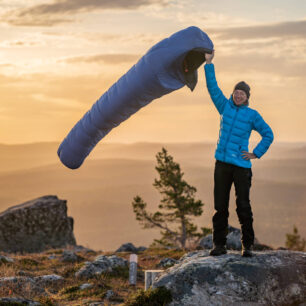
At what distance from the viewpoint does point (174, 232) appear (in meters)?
40.2

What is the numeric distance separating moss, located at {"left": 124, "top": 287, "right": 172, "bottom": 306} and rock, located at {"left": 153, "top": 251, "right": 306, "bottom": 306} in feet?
0.37

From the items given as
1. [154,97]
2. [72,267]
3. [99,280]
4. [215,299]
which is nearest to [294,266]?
[215,299]

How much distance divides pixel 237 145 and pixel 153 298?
3.37m

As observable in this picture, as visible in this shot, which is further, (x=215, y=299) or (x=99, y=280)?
(x=99, y=280)

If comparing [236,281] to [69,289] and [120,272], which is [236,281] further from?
[120,272]

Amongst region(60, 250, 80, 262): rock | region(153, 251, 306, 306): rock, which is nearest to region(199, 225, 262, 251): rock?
region(60, 250, 80, 262): rock

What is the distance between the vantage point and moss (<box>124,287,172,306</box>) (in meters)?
9.91

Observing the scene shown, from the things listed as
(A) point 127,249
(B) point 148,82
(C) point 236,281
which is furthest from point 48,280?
(A) point 127,249

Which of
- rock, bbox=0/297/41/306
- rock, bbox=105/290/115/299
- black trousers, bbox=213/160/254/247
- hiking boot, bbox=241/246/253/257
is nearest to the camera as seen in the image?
black trousers, bbox=213/160/254/247

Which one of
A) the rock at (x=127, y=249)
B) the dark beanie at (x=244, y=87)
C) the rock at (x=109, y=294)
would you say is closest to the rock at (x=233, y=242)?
the rock at (x=127, y=249)

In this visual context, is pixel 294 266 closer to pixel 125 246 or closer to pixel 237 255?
pixel 237 255

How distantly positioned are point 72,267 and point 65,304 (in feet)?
17.0

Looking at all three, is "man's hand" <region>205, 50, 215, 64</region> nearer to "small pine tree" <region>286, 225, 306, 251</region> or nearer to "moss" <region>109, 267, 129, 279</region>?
"moss" <region>109, 267, 129, 279</region>

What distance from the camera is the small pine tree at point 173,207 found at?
1518 inches
